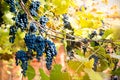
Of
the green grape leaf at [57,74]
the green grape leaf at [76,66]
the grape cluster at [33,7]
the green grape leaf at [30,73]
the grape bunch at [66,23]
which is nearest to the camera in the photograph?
the green grape leaf at [57,74]

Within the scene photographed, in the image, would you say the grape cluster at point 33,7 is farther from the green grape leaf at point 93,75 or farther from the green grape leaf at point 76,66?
the green grape leaf at point 93,75

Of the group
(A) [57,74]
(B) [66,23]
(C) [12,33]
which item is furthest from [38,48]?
(B) [66,23]

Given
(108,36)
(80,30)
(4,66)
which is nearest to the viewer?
(108,36)

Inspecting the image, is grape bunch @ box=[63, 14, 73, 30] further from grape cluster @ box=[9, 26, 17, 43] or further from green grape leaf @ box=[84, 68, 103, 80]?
green grape leaf @ box=[84, 68, 103, 80]

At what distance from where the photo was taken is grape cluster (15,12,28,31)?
0.94 meters

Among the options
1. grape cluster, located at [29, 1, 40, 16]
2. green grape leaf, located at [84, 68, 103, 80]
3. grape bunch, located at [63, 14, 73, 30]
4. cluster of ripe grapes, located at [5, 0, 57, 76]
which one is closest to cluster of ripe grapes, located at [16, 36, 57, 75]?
cluster of ripe grapes, located at [5, 0, 57, 76]

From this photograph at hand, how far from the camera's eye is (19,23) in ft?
3.09

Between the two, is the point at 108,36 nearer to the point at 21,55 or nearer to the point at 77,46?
the point at 77,46

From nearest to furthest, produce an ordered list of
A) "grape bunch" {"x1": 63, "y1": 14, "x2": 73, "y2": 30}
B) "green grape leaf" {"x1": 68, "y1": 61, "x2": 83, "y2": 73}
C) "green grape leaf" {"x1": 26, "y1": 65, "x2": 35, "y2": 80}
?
"green grape leaf" {"x1": 68, "y1": 61, "x2": 83, "y2": 73}, "green grape leaf" {"x1": 26, "y1": 65, "x2": 35, "y2": 80}, "grape bunch" {"x1": 63, "y1": 14, "x2": 73, "y2": 30}

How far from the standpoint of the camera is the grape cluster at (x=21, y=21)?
94cm

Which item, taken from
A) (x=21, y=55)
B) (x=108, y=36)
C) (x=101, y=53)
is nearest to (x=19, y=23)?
(x=21, y=55)

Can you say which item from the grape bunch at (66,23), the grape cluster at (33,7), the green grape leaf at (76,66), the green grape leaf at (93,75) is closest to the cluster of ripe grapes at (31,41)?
the grape cluster at (33,7)

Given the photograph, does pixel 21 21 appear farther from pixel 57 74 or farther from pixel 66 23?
pixel 66 23

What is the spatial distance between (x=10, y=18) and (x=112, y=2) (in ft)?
7.35
